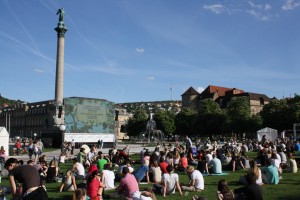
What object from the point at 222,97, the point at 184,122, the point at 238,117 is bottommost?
the point at 184,122

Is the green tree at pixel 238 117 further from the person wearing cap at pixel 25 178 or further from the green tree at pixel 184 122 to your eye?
the person wearing cap at pixel 25 178

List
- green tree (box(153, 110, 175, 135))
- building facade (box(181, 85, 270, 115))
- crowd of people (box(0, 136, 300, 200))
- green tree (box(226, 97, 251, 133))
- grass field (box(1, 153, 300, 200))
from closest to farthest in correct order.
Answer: crowd of people (box(0, 136, 300, 200))
grass field (box(1, 153, 300, 200))
green tree (box(226, 97, 251, 133))
green tree (box(153, 110, 175, 135))
building facade (box(181, 85, 270, 115))

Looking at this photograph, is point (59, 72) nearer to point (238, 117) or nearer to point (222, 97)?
point (238, 117)

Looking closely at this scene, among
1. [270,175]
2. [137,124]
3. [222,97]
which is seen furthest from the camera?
[222,97]

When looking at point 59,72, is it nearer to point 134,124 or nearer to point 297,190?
point 297,190

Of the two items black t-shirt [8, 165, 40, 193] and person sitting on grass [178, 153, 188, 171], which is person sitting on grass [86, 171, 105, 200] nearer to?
black t-shirt [8, 165, 40, 193]

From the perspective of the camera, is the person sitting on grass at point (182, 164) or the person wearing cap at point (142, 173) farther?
the person sitting on grass at point (182, 164)

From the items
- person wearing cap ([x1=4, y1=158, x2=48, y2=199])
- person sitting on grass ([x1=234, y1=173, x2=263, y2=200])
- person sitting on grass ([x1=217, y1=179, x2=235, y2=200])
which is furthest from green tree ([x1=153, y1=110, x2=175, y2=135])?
person wearing cap ([x1=4, y1=158, x2=48, y2=199])

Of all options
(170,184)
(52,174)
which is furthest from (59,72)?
(170,184)

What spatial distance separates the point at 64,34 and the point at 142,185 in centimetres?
4777

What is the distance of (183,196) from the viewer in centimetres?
1267

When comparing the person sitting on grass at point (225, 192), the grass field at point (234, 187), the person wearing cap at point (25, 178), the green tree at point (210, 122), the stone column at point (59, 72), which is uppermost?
the stone column at point (59, 72)

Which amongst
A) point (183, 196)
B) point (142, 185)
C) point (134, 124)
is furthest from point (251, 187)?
point (134, 124)

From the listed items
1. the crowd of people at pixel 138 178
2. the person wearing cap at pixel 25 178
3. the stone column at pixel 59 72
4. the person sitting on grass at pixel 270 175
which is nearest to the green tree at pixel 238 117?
the stone column at pixel 59 72
